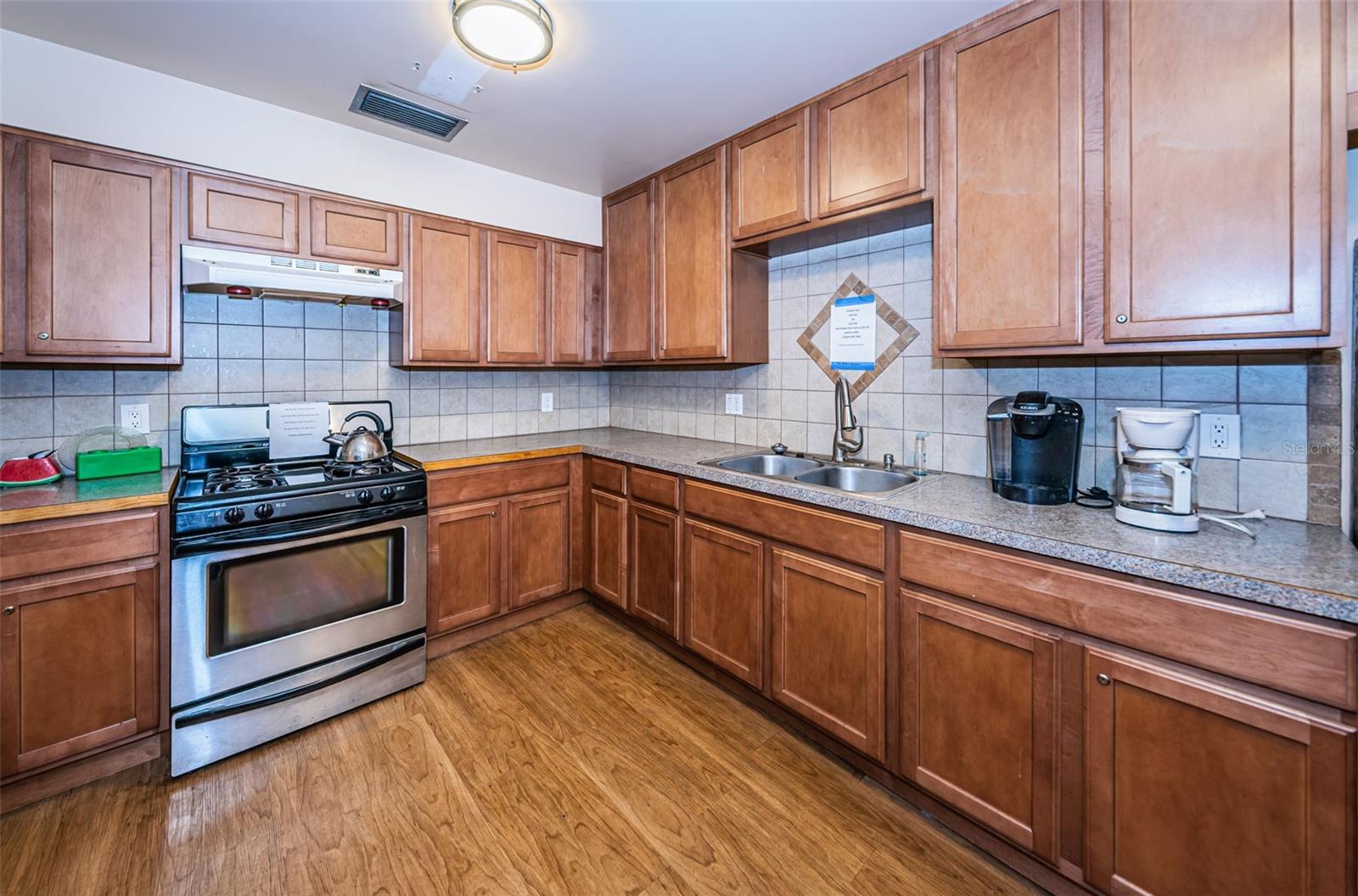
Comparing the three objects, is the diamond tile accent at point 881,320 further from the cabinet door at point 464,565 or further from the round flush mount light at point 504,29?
the cabinet door at point 464,565

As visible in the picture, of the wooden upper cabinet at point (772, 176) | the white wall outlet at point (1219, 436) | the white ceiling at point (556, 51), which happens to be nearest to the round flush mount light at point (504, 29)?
the white ceiling at point (556, 51)

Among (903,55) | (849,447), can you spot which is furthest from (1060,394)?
(903,55)

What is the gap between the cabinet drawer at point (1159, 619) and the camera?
1.02m

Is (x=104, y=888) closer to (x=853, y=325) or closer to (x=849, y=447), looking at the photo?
(x=849, y=447)

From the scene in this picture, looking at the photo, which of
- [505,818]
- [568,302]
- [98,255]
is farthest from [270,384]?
[505,818]

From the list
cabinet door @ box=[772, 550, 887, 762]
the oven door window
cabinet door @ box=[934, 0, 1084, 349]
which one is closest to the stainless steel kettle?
the oven door window

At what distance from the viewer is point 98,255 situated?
197 centimetres

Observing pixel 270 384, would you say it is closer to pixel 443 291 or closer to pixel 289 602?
pixel 443 291

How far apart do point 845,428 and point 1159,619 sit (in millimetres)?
1329

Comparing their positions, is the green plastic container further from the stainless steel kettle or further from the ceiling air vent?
the ceiling air vent

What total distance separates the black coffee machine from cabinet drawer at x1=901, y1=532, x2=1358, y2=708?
36 centimetres

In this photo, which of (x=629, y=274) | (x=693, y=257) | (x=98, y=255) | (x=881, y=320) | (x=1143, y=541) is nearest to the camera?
(x=1143, y=541)

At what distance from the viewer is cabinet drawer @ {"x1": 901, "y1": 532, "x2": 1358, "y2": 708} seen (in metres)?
1.02

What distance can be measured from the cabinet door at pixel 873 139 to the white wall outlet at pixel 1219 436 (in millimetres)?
1087
